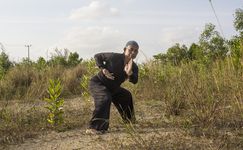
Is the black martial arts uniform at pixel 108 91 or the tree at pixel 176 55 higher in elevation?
the tree at pixel 176 55

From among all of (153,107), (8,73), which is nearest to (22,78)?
(8,73)

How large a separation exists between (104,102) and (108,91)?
293mm

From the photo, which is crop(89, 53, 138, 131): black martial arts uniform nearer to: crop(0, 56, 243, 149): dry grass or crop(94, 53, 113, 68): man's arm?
crop(94, 53, 113, 68): man's arm

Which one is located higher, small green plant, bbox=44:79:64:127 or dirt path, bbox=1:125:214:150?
small green plant, bbox=44:79:64:127

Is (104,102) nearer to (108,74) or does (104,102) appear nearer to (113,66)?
(108,74)

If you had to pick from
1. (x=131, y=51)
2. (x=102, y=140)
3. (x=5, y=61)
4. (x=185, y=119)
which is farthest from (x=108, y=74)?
(x=5, y=61)

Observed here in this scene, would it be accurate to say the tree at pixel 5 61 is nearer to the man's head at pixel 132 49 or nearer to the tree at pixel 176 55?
the tree at pixel 176 55

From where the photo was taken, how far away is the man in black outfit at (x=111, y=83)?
221 inches

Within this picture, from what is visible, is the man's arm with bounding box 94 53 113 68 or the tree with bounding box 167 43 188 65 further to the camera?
the tree with bounding box 167 43 188 65

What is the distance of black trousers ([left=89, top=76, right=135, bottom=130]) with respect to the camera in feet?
18.3

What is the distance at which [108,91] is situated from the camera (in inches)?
231

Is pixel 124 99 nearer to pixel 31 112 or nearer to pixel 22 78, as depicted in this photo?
pixel 31 112

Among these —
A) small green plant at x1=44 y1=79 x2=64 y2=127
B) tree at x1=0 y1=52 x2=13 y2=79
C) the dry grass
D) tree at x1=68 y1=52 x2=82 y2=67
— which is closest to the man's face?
the dry grass

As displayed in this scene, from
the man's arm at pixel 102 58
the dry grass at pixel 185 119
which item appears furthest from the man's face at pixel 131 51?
the dry grass at pixel 185 119
